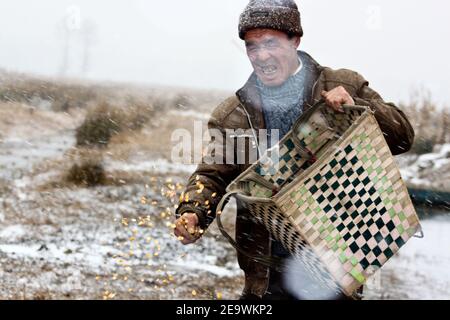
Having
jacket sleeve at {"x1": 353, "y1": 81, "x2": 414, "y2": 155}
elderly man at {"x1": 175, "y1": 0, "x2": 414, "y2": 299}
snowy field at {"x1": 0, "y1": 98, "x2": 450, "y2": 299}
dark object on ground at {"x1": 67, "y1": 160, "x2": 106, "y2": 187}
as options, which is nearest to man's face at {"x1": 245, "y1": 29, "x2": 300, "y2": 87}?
elderly man at {"x1": 175, "y1": 0, "x2": 414, "y2": 299}

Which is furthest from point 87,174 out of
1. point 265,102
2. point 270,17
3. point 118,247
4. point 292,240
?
point 292,240

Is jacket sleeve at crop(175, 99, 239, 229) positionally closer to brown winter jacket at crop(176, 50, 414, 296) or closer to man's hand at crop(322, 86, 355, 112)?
brown winter jacket at crop(176, 50, 414, 296)

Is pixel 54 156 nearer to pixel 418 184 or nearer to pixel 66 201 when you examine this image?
pixel 66 201

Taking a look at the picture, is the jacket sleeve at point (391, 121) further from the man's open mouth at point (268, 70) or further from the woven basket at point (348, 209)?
the man's open mouth at point (268, 70)

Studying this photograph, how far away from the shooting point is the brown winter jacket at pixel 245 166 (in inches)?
121

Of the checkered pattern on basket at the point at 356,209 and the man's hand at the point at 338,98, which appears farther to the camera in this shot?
the man's hand at the point at 338,98

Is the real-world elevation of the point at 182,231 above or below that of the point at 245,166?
below

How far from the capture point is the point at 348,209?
2.73 meters

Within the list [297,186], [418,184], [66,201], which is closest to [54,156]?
[66,201]

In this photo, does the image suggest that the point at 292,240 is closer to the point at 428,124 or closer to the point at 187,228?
the point at 187,228

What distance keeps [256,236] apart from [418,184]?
24.9 ft

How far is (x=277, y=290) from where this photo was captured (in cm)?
324

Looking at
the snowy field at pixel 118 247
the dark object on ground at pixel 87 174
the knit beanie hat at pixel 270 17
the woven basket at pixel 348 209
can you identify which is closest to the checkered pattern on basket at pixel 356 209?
the woven basket at pixel 348 209

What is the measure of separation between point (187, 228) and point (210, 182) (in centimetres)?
31
